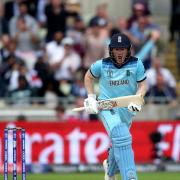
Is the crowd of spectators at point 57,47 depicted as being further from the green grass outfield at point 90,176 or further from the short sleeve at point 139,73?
the short sleeve at point 139,73

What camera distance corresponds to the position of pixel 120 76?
10.1 metres

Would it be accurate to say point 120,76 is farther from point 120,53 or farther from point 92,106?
point 92,106

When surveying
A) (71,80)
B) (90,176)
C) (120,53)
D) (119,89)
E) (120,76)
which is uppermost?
(120,53)

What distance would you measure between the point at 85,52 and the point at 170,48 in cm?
257

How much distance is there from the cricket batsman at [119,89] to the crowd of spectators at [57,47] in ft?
19.7

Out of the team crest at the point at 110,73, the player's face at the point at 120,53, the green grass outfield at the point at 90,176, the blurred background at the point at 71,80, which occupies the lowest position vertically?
A: the green grass outfield at the point at 90,176

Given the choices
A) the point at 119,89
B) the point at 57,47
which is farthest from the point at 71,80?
the point at 119,89

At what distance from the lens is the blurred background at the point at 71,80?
15703 millimetres

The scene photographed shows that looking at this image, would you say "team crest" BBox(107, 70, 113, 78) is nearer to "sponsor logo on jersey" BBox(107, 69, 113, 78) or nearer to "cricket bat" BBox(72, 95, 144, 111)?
"sponsor logo on jersey" BBox(107, 69, 113, 78)

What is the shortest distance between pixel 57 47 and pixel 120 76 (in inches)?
297

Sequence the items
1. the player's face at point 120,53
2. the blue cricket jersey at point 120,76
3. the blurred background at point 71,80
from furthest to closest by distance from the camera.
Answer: the blurred background at point 71,80 < the blue cricket jersey at point 120,76 < the player's face at point 120,53

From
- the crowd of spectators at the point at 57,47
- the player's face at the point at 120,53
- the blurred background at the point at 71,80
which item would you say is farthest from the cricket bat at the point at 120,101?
the crowd of spectators at the point at 57,47

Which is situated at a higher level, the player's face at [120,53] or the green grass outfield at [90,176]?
the player's face at [120,53]

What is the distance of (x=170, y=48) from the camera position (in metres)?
19.5
